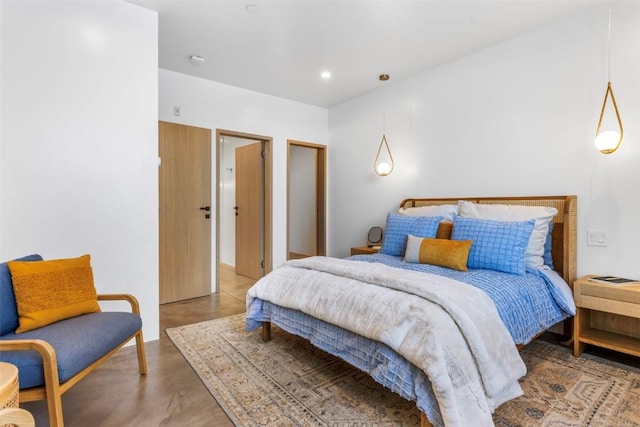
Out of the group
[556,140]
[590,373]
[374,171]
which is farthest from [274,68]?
[590,373]

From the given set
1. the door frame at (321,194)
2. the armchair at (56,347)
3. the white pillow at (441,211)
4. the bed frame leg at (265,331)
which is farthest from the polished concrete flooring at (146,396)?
the door frame at (321,194)

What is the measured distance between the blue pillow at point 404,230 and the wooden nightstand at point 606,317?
42.9 inches

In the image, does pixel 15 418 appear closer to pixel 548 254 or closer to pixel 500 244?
pixel 500 244

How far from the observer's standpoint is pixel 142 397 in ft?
6.06

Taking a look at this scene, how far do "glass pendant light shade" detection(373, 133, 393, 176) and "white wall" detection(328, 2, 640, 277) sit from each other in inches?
3.2

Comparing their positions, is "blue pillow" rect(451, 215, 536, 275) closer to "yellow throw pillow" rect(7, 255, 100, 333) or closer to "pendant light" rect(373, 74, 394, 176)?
"pendant light" rect(373, 74, 394, 176)

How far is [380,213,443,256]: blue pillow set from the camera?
2924 mm

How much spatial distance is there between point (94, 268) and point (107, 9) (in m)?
1.89

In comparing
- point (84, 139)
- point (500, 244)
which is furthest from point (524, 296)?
point (84, 139)

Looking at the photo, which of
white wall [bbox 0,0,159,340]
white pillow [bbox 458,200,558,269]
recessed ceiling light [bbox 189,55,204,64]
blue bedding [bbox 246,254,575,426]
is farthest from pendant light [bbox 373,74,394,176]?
white wall [bbox 0,0,159,340]

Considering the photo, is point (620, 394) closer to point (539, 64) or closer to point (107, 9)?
point (539, 64)

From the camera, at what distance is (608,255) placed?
2.45m

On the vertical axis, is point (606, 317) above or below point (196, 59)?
below

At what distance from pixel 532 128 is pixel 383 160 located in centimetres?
173
